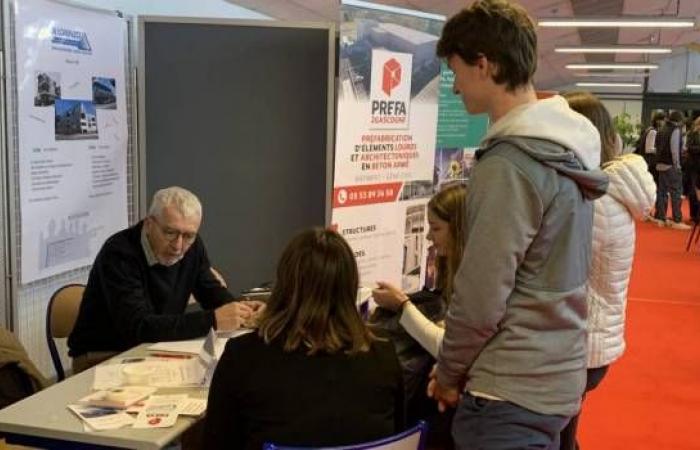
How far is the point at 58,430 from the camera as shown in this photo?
1758 mm

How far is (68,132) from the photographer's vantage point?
3504 millimetres

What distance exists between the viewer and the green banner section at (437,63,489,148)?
13.5 ft

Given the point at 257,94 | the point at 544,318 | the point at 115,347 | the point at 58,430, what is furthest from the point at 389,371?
the point at 257,94

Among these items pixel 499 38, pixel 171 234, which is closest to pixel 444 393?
pixel 499 38

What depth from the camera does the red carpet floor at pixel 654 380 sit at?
345cm

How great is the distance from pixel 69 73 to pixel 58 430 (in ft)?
7.09

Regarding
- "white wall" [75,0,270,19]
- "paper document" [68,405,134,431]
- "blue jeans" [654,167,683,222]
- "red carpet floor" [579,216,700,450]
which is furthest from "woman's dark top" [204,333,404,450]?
"blue jeans" [654,167,683,222]

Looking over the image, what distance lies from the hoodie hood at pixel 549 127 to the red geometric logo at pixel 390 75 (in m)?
2.24

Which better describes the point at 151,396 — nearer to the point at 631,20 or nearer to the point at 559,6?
the point at 631,20

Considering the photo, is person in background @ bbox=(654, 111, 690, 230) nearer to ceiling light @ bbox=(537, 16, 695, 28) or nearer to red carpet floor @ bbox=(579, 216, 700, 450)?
ceiling light @ bbox=(537, 16, 695, 28)

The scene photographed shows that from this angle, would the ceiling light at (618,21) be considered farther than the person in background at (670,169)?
No

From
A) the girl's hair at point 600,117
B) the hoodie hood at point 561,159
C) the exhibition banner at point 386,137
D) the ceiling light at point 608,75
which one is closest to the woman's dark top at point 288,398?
the hoodie hood at point 561,159

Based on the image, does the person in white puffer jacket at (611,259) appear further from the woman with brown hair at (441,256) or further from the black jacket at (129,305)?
the black jacket at (129,305)

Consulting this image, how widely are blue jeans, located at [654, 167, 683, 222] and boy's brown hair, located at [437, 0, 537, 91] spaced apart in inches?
373
